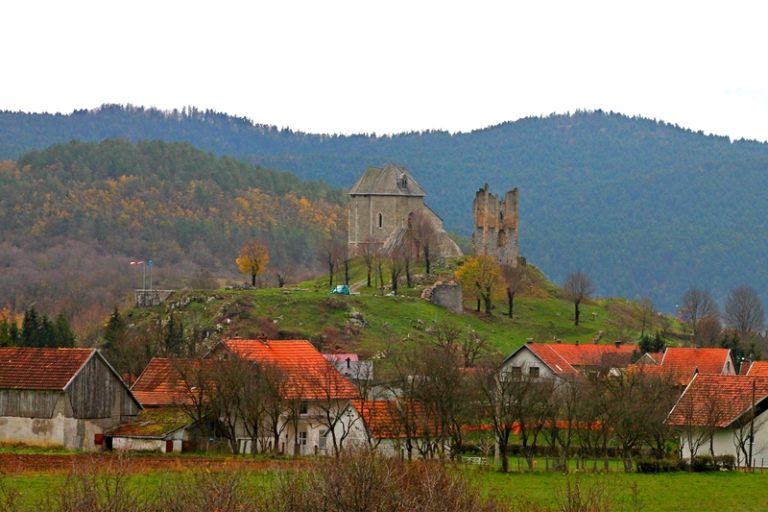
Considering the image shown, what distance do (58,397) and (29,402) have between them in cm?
98

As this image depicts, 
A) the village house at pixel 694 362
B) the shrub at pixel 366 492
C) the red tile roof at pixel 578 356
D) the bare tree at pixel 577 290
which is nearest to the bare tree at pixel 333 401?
the village house at pixel 694 362

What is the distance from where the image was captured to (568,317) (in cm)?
11769

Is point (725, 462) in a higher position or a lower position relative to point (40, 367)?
lower

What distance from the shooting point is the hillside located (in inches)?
3935

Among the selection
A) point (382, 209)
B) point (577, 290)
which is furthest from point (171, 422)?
point (382, 209)

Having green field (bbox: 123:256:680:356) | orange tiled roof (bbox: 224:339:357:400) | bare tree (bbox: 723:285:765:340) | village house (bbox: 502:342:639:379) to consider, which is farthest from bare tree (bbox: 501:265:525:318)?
orange tiled roof (bbox: 224:339:357:400)

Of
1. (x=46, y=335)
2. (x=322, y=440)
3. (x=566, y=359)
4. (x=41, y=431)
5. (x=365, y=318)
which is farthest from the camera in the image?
(x=365, y=318)

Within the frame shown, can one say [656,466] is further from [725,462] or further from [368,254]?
[368,254]

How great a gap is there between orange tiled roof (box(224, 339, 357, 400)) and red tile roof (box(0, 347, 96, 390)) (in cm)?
731

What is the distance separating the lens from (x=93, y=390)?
54781mm

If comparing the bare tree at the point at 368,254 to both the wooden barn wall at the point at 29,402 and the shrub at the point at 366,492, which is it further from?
the shrub at the point at 366,492

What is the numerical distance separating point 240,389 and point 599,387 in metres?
13.4

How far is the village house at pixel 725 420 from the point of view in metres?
53.3

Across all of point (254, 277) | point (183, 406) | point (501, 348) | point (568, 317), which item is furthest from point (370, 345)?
point (183, 406)
